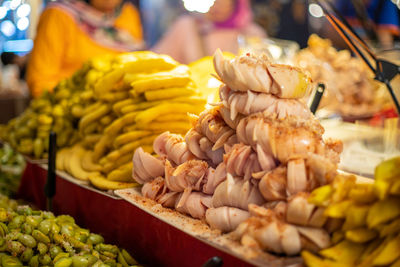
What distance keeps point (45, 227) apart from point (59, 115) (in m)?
1.01

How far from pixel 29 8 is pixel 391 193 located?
20.5ft

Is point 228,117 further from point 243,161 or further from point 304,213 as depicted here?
point 304,213

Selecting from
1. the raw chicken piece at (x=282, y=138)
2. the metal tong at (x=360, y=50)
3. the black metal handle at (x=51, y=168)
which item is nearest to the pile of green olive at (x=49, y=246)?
the black metal handle at (x=51, y=168)

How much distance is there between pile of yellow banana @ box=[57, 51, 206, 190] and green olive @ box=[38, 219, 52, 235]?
0.29 m

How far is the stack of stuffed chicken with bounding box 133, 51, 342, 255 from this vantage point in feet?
3.24

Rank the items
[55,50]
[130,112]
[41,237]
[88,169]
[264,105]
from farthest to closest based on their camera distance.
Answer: [55,50], [88,169], [130,112], [41,237], [264,105]

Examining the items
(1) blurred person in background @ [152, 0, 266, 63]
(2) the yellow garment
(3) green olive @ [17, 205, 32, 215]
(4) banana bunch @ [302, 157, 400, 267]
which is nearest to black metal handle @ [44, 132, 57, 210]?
(3) green olive @ [17, 205, 32, 215]

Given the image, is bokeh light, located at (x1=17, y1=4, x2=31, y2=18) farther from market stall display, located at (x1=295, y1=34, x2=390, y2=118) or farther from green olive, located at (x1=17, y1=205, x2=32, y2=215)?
Answer: green olive, located at (x1=17, y1=205, x2=32, y2=215)

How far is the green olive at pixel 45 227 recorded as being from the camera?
140cm

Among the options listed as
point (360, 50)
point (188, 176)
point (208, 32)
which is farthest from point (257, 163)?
point (208, 32)

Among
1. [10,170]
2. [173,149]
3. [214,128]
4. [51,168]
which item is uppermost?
[214,128]

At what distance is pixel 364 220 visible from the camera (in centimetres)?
93

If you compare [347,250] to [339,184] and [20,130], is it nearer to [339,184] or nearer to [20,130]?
[339,184]

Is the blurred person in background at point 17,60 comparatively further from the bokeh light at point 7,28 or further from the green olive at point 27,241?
the green olive at point 27,241
